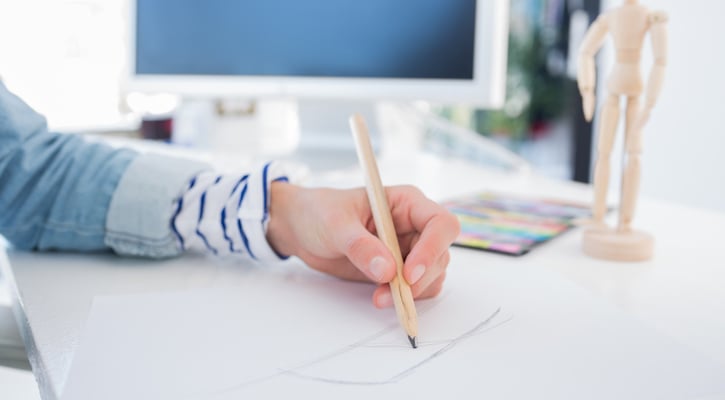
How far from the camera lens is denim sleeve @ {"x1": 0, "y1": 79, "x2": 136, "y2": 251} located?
0.43 metres

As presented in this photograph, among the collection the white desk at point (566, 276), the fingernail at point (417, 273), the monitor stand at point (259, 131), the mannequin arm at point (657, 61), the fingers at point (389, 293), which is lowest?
the white desk at point (566, 276)

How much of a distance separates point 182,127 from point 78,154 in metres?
0.61

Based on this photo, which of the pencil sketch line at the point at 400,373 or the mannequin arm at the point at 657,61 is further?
the mannequin arm at the point at 657,61

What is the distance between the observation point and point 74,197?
445 mm

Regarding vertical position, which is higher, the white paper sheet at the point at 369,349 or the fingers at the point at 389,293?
the fingers at the point at 389,293

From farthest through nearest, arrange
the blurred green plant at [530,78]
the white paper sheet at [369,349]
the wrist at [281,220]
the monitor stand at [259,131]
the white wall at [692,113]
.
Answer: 1. the blurred green plant at [530,78]
2. the white wall at [692,113]
3. the monitor stand at [259,131]
4. the wrist at [281,220]
5. the white paper sheet at [369,349]

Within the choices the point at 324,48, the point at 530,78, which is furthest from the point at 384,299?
the point at 530,78

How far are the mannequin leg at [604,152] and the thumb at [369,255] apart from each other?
8.6 inches

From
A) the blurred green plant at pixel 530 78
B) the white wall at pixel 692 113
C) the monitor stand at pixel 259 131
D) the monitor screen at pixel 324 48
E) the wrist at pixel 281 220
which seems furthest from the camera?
the blurred green plant at pixel 530 78

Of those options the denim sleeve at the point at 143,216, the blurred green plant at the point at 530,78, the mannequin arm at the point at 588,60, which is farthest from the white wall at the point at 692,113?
the blurred green plant at the point at 530,78

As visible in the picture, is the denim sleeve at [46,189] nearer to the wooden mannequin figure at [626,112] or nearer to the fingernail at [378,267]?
the fingernail at [378,267]

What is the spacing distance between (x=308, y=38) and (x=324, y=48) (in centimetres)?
2

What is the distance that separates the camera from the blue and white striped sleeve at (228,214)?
43 centimetres

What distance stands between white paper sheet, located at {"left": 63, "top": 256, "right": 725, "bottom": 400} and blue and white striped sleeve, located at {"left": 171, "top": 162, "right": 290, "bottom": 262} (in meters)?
0.06
